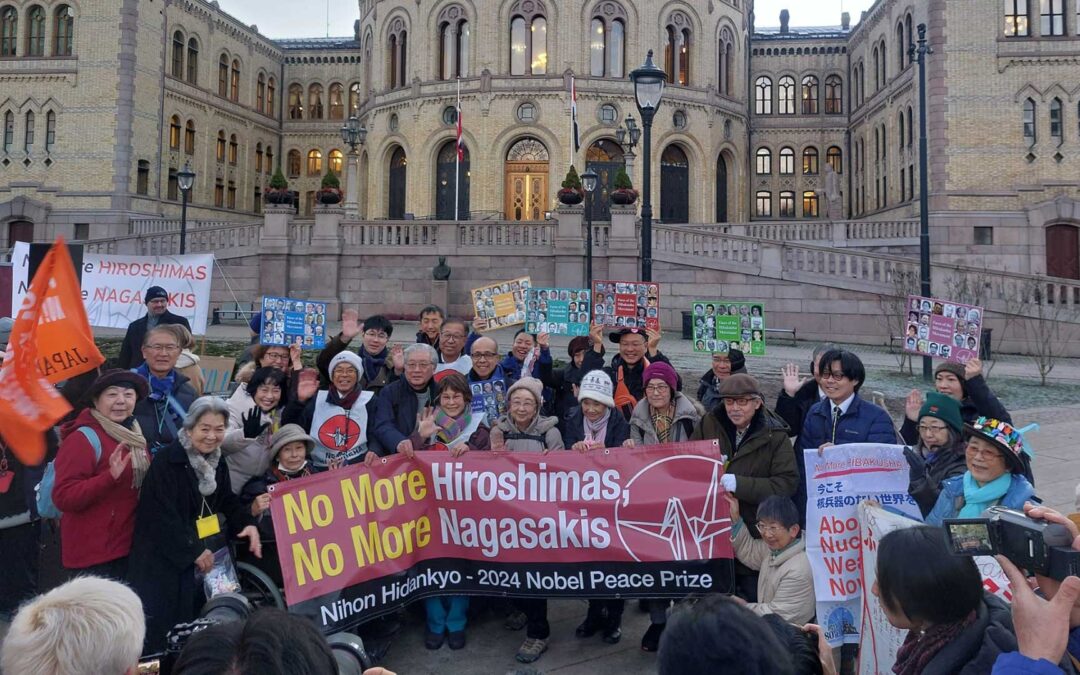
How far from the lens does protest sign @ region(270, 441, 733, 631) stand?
4.89 metres

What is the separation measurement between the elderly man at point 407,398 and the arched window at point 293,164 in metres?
49.8

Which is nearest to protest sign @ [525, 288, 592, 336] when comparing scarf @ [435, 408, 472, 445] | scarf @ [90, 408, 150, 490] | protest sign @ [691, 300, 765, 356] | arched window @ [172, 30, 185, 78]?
protest sign @ [691, 300, 765, 356]

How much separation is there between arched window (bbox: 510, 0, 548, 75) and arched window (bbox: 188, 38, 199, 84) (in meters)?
19.2

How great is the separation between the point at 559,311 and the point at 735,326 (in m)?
2.83

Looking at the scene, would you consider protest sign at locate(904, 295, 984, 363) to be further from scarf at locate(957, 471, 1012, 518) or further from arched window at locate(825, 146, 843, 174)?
arched window at locate(825, 146, 843, 174)

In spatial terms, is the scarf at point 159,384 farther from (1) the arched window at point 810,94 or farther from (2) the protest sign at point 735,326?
(1) the arched window at point 810,94

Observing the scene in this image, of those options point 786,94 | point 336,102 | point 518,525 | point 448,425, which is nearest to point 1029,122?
point 786,94

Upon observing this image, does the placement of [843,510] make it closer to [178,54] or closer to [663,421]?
[663,421]

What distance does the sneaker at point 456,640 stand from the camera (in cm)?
505

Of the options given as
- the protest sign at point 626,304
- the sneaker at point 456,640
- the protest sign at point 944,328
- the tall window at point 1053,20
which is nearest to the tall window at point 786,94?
the tall window at point 1053,20

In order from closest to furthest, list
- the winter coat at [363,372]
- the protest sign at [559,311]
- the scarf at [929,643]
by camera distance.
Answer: the scarf at [929,643] < the winter coat at [363,372] < the protest sign at [559,311]

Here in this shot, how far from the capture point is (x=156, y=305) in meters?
8.52

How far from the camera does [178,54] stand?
4116 centimetres

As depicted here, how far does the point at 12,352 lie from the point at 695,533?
4.43m
